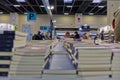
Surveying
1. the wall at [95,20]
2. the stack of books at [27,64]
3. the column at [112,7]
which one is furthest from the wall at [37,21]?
the stack of books at [27,64]

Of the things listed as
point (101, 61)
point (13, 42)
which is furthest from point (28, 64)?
point (101, 61)

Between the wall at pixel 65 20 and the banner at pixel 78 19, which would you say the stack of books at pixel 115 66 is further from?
the wall at pixel 65 20

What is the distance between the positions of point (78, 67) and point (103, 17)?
22.9 metres

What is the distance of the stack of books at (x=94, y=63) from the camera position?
180 centimetres

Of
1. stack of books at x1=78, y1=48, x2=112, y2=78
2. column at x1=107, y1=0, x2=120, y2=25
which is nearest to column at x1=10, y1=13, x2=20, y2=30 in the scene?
column at x1=107, y1=0, x2=120, y2=25

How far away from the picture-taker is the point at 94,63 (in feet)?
5.96

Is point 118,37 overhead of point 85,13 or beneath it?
beneath

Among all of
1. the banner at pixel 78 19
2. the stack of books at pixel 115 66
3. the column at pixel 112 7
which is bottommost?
the stack of books at pixel 115 66

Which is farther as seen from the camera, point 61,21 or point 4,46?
point 61,21

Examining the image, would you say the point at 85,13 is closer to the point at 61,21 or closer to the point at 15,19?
the point at 61,21

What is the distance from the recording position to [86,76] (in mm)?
1815

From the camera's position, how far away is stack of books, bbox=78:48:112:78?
1.80m

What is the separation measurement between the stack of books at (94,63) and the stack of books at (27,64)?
31 cm

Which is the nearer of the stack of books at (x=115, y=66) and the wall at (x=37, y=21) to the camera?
Result: the stack of books at (x=115, y=66)
